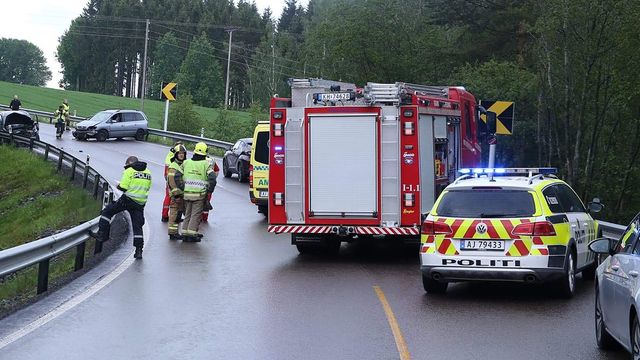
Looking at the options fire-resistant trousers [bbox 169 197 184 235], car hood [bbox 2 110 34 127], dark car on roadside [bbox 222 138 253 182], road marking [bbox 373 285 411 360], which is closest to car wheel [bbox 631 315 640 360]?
road marking [bbox 373 285 411 360]

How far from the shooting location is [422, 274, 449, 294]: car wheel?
12409 mm

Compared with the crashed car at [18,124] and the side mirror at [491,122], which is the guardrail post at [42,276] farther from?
the crashed car at [18,124]

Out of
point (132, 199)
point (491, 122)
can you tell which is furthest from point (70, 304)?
point (491, 122)

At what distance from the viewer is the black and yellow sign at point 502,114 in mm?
20984

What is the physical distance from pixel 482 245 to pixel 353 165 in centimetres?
463

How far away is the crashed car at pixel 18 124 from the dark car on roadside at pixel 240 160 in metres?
11.8

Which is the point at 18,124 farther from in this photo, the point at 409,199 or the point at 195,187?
the point at 409,199

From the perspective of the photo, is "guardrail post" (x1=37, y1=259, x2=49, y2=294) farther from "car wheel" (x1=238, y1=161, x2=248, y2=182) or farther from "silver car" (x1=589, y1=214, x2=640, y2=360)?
"car wheel" (x1=238, y1=161, x2=248, y2=182)

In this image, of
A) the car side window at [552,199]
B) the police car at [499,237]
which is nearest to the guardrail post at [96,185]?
the police car at [499,237]

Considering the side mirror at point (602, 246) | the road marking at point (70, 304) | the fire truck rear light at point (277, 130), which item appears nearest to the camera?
the side mirror at point (602, 246)

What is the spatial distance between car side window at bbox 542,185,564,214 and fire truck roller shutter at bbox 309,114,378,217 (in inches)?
147

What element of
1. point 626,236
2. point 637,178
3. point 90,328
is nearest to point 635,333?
point 626,236

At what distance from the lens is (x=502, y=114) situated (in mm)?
21141

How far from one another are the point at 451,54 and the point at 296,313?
4239 centimetres
